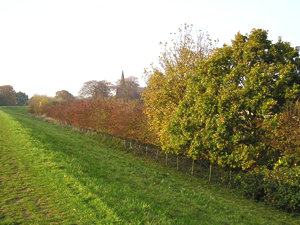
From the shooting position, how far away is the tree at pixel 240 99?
13.6m

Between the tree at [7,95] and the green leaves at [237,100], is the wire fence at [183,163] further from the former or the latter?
the tree at [7,95]

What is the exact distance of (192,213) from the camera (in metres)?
7.69

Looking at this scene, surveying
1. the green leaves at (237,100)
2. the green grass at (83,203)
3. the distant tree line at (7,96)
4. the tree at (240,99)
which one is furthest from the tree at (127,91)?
the green grass at (83,203)

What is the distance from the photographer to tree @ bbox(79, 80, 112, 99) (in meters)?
93.7

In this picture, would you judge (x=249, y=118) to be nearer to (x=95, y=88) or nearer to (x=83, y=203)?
(x=83, y=203)

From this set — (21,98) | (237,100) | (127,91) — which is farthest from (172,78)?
(21,98)

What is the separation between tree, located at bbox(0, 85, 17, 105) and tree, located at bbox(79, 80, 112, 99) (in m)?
43.2

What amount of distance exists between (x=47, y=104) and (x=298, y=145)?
76308 mm

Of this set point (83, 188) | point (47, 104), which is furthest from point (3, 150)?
point (47, 104)

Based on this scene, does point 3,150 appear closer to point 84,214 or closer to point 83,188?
point 83,188

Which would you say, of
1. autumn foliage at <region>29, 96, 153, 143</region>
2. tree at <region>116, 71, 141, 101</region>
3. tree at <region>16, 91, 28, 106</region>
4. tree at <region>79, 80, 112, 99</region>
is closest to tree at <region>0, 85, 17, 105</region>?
tree at <region>16, 91, 28, 106</region>

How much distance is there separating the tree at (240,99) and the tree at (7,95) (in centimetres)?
11888

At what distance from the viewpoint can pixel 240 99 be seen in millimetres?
14211

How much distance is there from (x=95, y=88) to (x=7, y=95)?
52.3 metres
